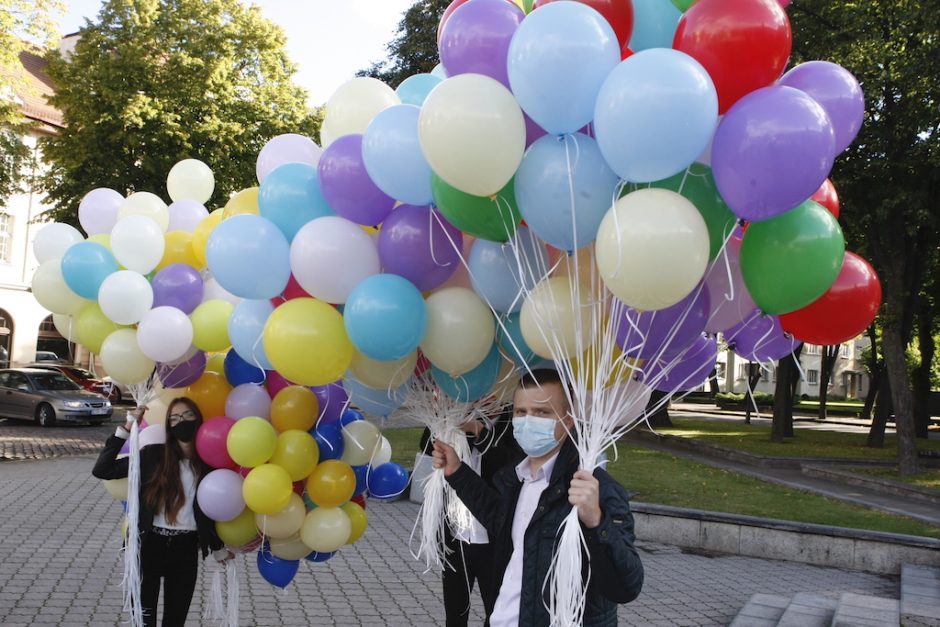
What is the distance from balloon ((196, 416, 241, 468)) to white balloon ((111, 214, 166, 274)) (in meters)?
0.97

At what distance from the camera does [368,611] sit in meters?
6.45

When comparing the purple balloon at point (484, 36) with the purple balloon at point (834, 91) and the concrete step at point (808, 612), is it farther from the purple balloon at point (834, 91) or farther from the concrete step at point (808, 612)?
the concrete step at point (808, 612)

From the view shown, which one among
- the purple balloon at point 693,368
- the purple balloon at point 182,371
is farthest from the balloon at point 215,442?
the purple balloon at point 693,368

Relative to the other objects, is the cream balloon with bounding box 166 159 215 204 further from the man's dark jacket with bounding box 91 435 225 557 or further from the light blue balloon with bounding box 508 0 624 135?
the light blue balloon with bounding box 508 0 624 135

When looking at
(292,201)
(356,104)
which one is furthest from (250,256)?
(356,104)

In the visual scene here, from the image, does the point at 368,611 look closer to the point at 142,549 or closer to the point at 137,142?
the point at 142,549

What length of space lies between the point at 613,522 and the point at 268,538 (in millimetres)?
2488

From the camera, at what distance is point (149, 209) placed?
4.74m

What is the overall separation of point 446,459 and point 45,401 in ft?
61.2

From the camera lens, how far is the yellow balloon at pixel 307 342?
337 centimetres

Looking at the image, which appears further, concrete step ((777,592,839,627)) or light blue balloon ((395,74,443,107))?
concrete step ((777,592,839,627))

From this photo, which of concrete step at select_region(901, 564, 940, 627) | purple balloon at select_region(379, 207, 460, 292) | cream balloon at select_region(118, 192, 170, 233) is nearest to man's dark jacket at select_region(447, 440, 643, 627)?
purple balloon at select_region(379, 207, 460, 292)

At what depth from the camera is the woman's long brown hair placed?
4.36 metres

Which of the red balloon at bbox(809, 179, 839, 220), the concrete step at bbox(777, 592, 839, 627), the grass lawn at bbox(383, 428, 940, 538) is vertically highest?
the red balloon at bbox(809, 179, 839, 220)
